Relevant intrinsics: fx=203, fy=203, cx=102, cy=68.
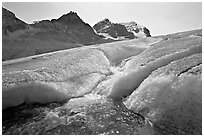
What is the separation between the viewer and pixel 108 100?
3.54m

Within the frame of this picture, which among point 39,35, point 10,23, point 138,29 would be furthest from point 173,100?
point 138,29

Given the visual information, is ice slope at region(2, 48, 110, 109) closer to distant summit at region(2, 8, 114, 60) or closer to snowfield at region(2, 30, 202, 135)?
snowfield at region(2, 30, 202, 135)

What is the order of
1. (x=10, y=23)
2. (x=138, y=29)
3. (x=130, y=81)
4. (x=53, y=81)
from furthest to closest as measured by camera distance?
(x=138, y=29) < (x=10, y=23) < (x=53, y=81) < (x=130, y=81)

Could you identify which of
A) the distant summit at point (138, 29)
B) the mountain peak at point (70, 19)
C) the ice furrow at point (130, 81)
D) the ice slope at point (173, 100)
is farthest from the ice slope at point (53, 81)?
the distant summit at point (138, 29)

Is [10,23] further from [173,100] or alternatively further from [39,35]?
[173,100]

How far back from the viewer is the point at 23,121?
9.72 feet

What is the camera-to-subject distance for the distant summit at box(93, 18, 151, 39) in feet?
197

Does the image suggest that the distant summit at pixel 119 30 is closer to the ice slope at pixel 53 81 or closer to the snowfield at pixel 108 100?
the ice slope at pixel 53 81

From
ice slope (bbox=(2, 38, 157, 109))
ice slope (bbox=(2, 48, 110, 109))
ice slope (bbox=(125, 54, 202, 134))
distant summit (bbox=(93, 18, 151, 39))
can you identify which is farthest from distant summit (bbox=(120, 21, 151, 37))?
ice slope (bbox=(125, 54, 202, 134))

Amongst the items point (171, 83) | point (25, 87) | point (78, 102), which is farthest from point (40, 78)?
point (171, 83)

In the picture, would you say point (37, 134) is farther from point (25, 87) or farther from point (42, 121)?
point (25, 87)

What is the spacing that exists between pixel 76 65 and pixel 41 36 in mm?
30875

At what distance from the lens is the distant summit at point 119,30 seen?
6000 centimetres

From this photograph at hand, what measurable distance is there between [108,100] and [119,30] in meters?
59.6
